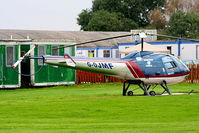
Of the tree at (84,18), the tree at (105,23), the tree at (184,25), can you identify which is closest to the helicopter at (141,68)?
the tree at (184,25)

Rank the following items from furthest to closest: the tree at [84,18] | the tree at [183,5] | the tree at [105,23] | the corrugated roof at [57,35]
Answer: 1. the tree at [183,5]
2. the tree at [84,18]
3. the tree at [105,23]
4. the corrugated roof at [57,35]

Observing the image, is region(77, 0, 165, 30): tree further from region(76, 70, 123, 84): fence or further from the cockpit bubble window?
the cockpit bubble window

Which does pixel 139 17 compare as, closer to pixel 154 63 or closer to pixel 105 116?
pixel 154 63

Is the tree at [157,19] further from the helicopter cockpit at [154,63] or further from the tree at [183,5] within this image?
the helicopter cockpit at [154,63]

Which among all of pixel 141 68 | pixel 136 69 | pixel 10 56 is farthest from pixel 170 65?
pixel 10 56

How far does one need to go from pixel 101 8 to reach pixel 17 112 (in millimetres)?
95845

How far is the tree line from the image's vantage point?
4011 inches

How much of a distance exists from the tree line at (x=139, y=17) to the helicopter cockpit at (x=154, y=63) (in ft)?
191

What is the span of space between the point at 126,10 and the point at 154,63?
83939 mm

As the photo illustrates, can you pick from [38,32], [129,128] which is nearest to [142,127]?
[129,128]

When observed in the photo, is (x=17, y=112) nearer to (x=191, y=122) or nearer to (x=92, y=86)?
(x=191, y=122)

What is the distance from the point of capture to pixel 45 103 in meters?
27.2

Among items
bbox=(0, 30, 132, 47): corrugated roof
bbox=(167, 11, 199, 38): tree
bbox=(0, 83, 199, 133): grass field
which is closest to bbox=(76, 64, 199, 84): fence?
bbox=(0, 30, 132, 47): corrugated roof

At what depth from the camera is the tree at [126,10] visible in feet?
379
